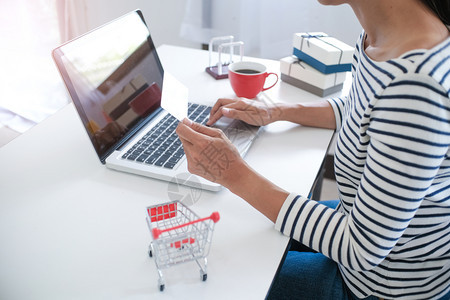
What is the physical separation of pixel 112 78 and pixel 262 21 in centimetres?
105

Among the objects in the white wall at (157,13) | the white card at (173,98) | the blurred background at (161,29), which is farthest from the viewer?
the white wall at (157,13)

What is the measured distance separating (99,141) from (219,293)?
40cm

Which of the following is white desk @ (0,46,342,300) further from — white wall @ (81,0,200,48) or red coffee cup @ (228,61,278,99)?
Answer: white wall @ (81,0,200,48)

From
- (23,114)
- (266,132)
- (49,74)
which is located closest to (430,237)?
(266,132)

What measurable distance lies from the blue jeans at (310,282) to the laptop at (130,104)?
0.21m

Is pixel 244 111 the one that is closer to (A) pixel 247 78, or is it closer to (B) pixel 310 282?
(A) pixel 247 78

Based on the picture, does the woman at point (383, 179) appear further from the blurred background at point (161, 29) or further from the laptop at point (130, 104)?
the blurred background at point (161, 29)

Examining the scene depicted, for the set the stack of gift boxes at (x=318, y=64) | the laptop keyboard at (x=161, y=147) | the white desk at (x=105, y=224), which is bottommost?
the white desk at (x=105, y=224)

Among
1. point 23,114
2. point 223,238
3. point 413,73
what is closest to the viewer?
point 413,73

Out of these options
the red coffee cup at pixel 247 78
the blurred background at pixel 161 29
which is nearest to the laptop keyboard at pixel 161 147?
the red coffee cup at pixel 247 78

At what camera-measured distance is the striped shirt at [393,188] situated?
0.51m

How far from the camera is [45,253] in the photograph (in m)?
0.61

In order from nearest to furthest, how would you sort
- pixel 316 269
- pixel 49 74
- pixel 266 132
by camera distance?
pixel 316 269
pixel 266 132
pixel 49 74

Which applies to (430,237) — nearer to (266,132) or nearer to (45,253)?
(266,132)
